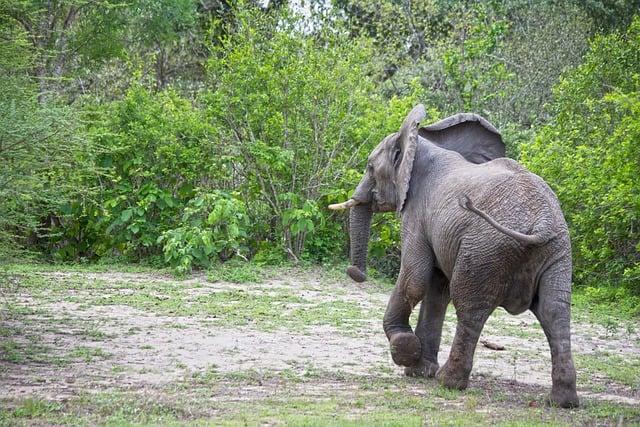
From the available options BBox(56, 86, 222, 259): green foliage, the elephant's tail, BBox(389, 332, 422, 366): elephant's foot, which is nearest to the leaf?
BBox(56, 86, 222, 259): green foliage

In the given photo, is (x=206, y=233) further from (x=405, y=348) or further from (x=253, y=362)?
(x=405, y=348)

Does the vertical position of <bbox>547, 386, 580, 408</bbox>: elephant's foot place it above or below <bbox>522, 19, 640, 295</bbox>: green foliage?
below

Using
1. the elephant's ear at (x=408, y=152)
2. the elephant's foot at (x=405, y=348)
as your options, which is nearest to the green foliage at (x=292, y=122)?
the elephant's ear at (x=408, y=152)

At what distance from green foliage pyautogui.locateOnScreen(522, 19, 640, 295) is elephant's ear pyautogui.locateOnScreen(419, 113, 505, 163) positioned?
7.66ft

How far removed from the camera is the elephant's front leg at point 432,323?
9.08 metres

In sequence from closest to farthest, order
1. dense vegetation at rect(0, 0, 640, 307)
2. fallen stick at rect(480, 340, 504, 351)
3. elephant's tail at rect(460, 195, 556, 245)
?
1. elephant's tail at rect(460, 195, 556, 245)
2. fallen stick at rect(480, 340, 504, 351)
3. dense vegetation at rect(0, 0, 640, 307)

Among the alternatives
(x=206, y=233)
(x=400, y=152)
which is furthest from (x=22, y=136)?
(x=206, y=233)

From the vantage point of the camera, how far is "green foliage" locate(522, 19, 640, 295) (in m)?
13.0

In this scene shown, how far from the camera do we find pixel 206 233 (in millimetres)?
16125

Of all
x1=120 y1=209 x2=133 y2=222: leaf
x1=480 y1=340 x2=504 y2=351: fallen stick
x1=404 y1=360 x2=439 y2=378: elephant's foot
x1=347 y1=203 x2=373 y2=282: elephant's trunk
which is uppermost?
x1=347 y1=203 x2=373 y2=282: elephant's trunk

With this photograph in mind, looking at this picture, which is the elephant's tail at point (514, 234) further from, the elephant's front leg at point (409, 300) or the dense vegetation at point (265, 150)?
the dense vegetation at point (265, 150)

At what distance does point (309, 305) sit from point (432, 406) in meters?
6.08

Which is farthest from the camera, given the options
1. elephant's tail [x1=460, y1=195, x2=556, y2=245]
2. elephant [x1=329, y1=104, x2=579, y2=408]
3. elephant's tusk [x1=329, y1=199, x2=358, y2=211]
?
elephant's tusk [x1=329, y1=199, x2=358, y2=211]

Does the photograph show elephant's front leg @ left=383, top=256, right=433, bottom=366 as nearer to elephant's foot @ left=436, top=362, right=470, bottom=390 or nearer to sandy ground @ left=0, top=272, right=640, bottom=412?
sandy ground @ left=0, top=272, right=640, bottom=412
